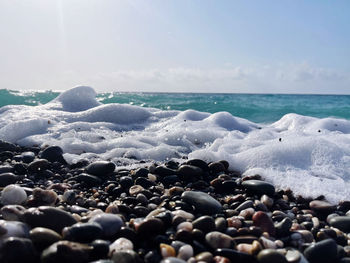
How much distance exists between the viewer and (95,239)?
166cm

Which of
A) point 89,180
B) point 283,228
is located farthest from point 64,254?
point 89,180

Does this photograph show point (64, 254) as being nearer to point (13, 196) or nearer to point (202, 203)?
point (13, 196)

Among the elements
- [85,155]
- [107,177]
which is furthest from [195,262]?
[85,155]

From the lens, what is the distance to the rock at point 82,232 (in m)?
1.62

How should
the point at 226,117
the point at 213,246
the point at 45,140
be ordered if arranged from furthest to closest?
the point at 226,117 → the point at 45,140 → the point at 213,246

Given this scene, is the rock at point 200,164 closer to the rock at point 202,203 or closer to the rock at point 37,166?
the rock at point 202,203

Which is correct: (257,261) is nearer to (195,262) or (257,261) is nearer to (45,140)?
(195,262)

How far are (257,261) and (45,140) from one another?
397cm

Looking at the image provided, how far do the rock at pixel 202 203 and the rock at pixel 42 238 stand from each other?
3.03 ft

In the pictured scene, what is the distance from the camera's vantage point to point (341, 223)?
2.20m

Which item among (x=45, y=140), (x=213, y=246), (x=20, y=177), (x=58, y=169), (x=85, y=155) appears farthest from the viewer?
(x=45, y=140)

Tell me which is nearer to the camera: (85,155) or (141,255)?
(141,255)

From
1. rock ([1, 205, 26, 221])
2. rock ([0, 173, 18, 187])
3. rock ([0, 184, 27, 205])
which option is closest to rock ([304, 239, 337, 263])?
rock ([1, 205, 26, 221])

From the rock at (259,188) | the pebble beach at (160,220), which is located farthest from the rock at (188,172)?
the rock at (259,188)
